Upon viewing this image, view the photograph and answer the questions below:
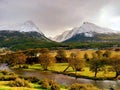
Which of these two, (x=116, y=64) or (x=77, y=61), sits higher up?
(x=77, y=61)

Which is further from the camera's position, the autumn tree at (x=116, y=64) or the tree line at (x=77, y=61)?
the tree line at (x=77, y=61)

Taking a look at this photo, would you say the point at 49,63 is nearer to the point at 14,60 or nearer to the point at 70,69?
the point at 70,69

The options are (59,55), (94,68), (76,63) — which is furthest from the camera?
(59,55)

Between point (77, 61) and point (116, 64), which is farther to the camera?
point (77, 61)

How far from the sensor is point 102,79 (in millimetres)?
120938

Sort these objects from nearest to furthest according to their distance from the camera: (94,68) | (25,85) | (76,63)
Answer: (25,85) → (94,68) → (76,63)

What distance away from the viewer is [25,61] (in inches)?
7392

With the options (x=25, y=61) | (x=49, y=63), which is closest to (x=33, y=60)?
(x=25, y=61)

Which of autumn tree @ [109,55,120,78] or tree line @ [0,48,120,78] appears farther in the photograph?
tree line @ [0,48,120,78]

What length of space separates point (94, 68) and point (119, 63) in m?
11.5

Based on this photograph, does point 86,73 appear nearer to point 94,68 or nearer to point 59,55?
point 94,68

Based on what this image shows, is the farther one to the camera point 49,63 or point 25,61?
point 25,61

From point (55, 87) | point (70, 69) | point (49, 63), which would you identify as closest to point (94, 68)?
point (70, 69)

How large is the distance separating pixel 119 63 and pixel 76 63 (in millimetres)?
24634
